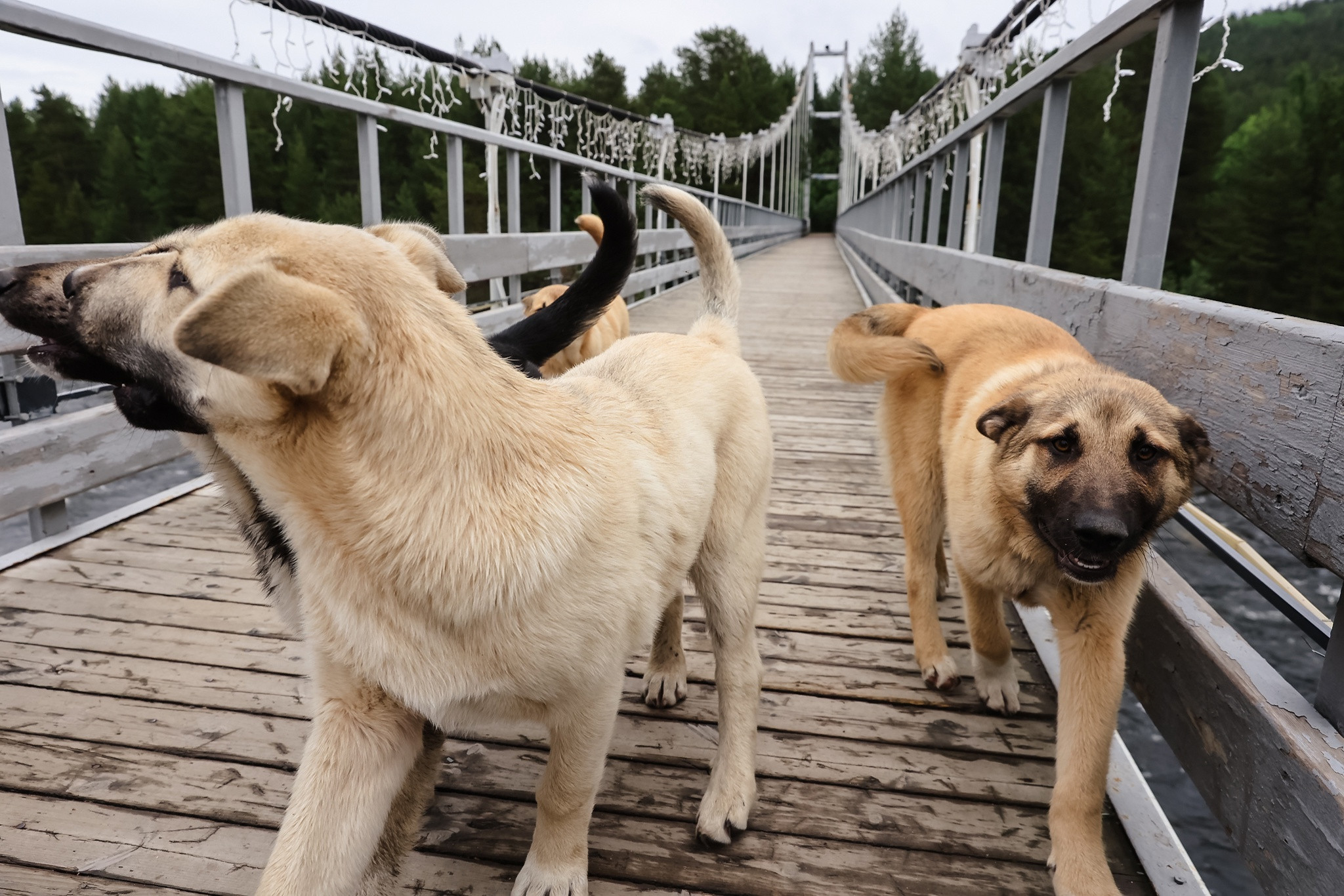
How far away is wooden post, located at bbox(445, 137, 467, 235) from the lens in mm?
5766

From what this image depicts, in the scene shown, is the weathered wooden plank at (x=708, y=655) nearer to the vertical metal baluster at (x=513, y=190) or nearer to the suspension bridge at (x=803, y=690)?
the suspension bridge at (x=803, y=690)

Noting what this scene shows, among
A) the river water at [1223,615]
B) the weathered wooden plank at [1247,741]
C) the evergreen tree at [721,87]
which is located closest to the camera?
the weathered wooden plank at [1247,741]

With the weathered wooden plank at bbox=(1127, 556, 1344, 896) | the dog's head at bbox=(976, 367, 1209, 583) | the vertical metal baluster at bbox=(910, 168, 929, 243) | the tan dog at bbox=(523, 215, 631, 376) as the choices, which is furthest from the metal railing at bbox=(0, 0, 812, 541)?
the vertical metal baluster at bbox=(910, 168, 929, 243)

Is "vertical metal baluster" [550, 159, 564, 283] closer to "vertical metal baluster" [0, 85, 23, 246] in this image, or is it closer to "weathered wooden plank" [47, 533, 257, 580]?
"weathered wooden plank" [47, 533, 257, 580]

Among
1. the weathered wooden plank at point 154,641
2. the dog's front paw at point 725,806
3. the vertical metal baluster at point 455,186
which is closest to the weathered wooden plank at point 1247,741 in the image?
the dog's front paw at point 725,806

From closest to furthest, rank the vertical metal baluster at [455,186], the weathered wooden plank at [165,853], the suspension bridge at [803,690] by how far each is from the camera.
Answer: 1. the suspension bridge at [803,690]
2. the weathered wooden plank at [165,853]
3. the vertical metal baluster at [455,186]

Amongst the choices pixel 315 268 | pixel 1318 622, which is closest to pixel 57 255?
pixel 315 268

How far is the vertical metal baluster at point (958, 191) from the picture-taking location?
18.3ft

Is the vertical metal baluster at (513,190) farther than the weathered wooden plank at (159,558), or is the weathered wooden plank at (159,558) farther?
the vertical metal baluster at (513,190)

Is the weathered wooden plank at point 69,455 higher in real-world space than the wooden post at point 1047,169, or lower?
lower

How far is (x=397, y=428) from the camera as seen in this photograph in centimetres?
145

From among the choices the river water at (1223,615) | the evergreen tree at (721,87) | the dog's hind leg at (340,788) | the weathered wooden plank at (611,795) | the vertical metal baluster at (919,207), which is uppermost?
the evergreen tree at (721,87)

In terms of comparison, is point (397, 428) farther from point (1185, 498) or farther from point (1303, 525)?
point (1185, 498)

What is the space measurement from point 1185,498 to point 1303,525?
0.60m
